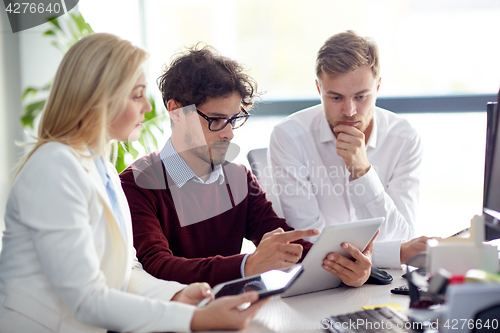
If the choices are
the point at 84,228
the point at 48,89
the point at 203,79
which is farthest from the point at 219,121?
the point at 48,89

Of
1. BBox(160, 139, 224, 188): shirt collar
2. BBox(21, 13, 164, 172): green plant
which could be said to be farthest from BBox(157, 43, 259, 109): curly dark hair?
BBox(21, 13, 164, 172): green plant

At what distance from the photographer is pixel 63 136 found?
972 millimetres

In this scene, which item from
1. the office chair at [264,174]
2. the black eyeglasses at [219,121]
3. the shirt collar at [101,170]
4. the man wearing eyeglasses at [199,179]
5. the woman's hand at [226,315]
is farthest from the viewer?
the office chair at [264,174]

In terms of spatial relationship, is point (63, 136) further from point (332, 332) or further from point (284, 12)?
point (284, 12)

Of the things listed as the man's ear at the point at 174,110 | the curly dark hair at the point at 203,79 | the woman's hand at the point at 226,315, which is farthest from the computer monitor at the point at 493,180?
the man's ear at the point at 174,110

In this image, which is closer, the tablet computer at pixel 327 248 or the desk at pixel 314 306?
the desk at pixel 314 306

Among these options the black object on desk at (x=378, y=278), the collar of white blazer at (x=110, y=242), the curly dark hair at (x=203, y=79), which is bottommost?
the black object on desk at (x=378, y=278)

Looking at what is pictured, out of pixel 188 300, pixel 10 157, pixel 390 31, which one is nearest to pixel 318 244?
pixel 188 300

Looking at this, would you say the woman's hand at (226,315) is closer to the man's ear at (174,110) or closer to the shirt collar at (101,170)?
the shirt collar at (101,170)

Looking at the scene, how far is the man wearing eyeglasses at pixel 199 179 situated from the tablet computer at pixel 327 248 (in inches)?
8.1

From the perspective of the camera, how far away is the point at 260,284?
1.00 metres

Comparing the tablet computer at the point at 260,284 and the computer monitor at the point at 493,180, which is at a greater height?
the computer monitor at the point at 493,180

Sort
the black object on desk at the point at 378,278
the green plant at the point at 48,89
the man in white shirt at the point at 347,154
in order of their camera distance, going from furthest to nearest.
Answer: the green plant at the point at 48,89, the man in white shirt at the point at 347,154, the black object on desk at the point at 378,278

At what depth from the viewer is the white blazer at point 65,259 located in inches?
33.5
